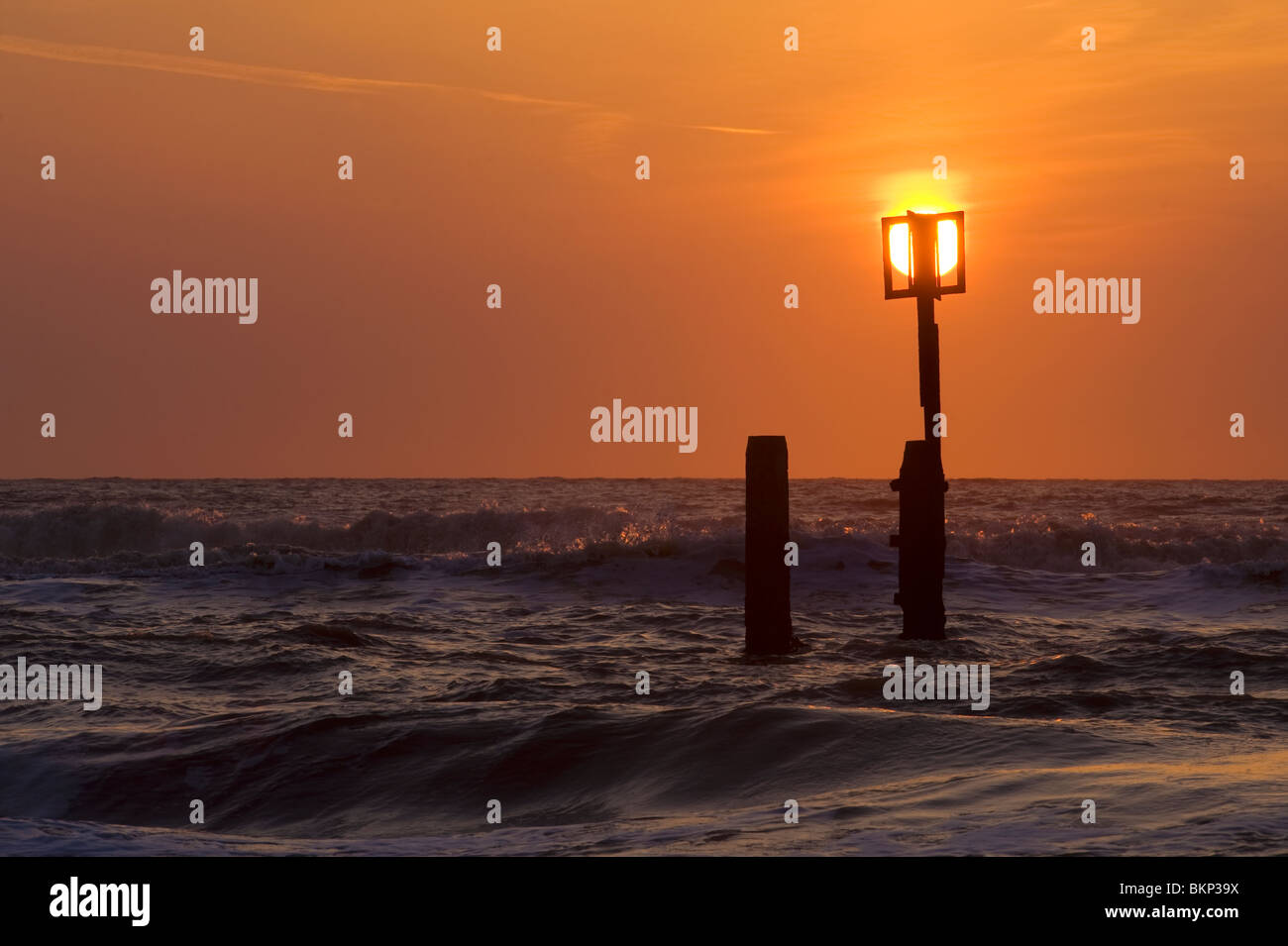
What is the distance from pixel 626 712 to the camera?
9.58 meters

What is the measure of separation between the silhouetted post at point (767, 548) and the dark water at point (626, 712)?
1.48 feet

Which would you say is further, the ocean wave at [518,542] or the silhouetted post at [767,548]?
the ocean wave at [518,542]

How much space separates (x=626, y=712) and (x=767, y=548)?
12.2 feet

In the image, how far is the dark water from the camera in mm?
6270

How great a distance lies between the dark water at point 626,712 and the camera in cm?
627

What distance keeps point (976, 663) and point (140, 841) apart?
8.13 metres

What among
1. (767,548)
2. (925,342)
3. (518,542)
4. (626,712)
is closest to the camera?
(626,712)

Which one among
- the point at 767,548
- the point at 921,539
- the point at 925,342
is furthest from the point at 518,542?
the point at 925,342

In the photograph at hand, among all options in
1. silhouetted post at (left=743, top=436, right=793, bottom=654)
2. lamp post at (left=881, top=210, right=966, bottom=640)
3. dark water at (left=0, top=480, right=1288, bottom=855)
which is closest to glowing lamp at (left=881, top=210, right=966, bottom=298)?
lamp post at (left=881, top=210, right=966, bottom=640)

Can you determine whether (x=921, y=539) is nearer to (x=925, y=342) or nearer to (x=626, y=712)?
(x=925, y=342)

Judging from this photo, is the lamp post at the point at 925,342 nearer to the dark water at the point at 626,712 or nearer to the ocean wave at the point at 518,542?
the dark water at the point at 626,712

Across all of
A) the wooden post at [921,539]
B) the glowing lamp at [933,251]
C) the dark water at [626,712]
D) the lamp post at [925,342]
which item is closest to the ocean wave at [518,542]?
the dark water at [626,712]

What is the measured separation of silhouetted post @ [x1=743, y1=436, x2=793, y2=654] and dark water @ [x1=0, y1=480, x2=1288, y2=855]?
1.48 ft
